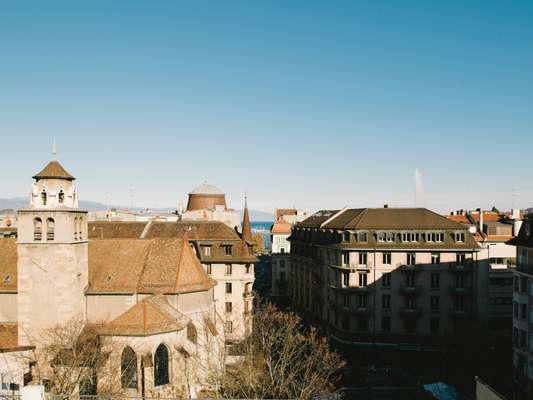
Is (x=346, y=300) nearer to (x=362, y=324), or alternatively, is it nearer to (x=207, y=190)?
(x=362, y=324)

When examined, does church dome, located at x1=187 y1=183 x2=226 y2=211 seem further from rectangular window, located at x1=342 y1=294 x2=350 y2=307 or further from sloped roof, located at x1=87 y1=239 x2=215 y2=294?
sloped roof, located at x1=87 y1=239 x2=215 y2=294

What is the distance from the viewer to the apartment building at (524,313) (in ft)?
166

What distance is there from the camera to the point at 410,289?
221 feet

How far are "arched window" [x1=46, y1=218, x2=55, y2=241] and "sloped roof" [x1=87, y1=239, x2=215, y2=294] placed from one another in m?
6.14

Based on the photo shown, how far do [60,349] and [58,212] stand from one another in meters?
11.0

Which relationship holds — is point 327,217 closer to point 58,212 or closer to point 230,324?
point 230,324

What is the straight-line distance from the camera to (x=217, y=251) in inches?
2736

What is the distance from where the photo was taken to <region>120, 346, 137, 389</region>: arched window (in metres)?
44.2

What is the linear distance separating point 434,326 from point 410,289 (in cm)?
537

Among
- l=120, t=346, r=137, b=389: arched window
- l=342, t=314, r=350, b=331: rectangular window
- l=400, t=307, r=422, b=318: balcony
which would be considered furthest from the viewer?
l=342, t=314, r=350, b=331: rectangular window

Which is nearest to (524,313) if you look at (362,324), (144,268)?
(362,324)

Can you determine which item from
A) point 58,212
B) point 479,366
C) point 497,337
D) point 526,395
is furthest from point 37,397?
point 497,337

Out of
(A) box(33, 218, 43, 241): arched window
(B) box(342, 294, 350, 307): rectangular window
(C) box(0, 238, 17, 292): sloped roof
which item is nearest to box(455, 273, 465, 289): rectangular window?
(B) box(342, 294, 350, 307): rectangular window

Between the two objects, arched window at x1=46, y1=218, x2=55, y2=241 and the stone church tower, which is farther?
arched window at x1=46, y1=218, x2=55, y2=241
